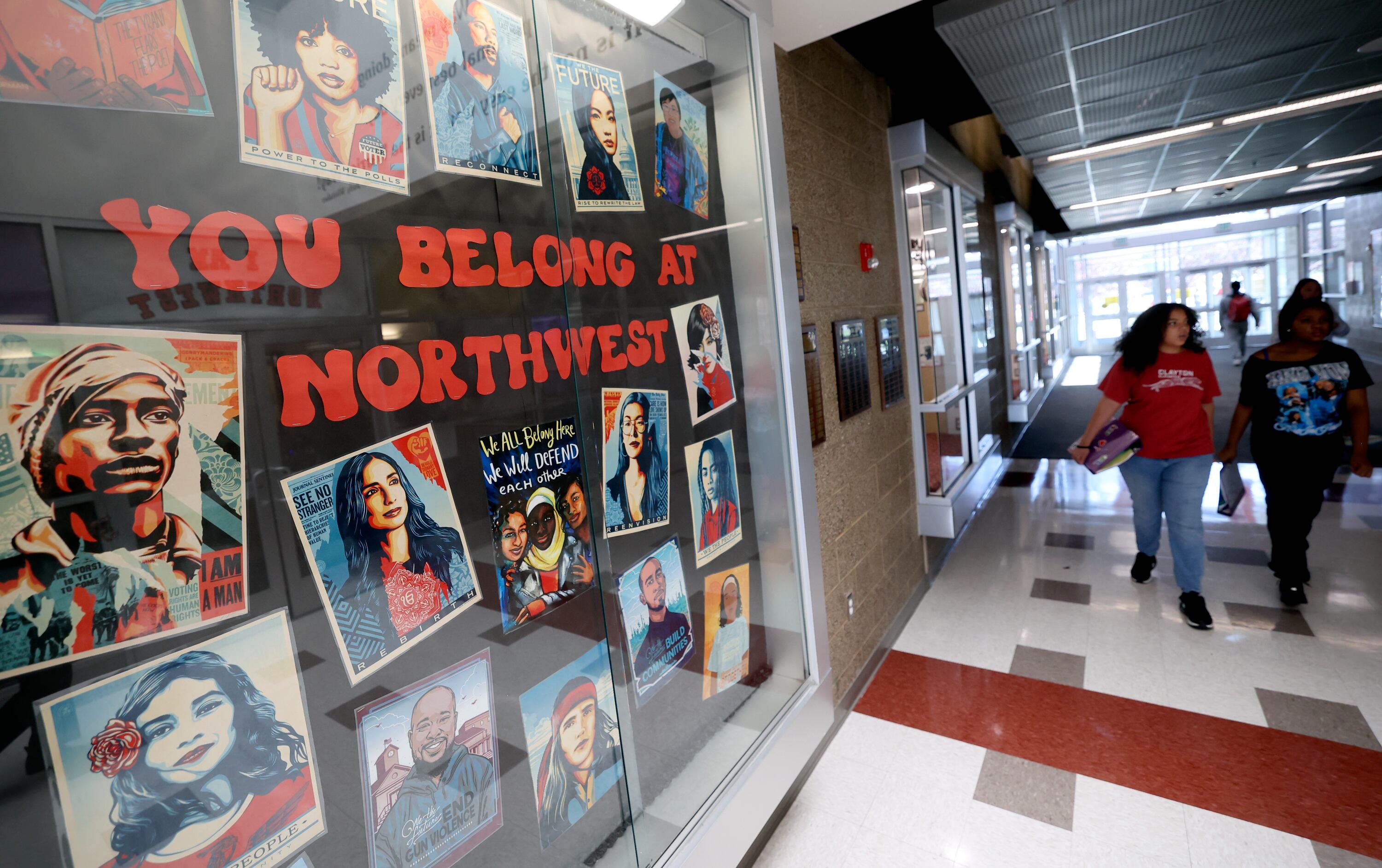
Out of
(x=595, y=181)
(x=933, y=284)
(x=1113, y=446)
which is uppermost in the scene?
(x=595, y=181)

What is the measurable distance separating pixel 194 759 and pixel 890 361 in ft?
10.6

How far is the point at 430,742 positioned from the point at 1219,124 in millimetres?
7778

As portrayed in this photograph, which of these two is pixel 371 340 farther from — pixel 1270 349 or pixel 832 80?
pixel 1270 349

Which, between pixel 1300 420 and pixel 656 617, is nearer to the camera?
pixel 656 617

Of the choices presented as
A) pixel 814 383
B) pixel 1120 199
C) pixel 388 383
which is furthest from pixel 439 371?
pixel 1120 199

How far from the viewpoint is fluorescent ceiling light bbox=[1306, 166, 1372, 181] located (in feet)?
30.3

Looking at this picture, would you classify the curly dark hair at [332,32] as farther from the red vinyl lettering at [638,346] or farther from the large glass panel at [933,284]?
the large glass panel at [933,284]

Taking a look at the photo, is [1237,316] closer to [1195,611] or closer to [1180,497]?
[1180,497]

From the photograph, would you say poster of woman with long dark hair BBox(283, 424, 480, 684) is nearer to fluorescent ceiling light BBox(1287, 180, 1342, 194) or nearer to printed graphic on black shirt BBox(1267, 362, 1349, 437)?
printed graphic on black shirt BBox(1267, 362, 1349, 437)

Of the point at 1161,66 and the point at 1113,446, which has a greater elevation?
the point at 1161,66

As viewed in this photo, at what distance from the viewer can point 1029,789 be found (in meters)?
2.19

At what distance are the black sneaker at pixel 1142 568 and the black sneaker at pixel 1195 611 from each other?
41cm

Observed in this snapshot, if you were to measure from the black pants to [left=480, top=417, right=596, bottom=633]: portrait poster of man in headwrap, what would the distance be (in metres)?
3.61

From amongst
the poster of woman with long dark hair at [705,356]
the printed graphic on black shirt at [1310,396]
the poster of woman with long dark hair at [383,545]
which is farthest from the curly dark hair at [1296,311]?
the poster of woman with long dark hair at [383,545]
